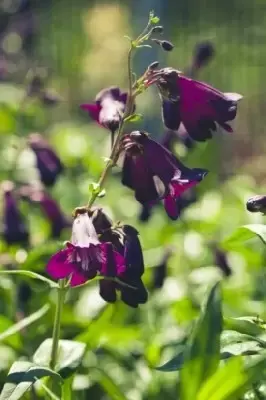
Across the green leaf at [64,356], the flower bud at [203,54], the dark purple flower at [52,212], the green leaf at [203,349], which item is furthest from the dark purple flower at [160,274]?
the green leaf at [203,349]

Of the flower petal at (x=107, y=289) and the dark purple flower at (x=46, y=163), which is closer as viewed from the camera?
the flower petal at (x=107, y=289)

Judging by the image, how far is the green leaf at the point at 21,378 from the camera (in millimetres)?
1707

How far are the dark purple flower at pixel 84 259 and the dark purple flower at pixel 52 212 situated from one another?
3.44 feet

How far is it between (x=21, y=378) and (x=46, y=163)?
1155 mm

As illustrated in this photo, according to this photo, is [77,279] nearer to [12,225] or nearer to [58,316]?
[58,316]

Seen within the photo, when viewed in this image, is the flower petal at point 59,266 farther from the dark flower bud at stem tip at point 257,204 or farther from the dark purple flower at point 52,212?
the dark purple flower at point 52,212

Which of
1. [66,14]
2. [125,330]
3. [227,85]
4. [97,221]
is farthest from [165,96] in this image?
[66,14]

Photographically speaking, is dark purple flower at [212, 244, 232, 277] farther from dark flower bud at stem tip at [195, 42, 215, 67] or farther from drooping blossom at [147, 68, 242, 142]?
drooping blossom at [147, 68, 242, 142]

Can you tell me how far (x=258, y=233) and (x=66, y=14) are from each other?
902 centimetres

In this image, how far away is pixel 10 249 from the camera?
2793mm

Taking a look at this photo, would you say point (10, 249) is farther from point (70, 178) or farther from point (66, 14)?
point (66, 14)

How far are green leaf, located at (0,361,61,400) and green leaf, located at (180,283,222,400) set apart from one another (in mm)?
232

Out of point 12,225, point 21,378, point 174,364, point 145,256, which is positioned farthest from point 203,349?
point 145,256

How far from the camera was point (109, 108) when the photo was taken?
1.91m
